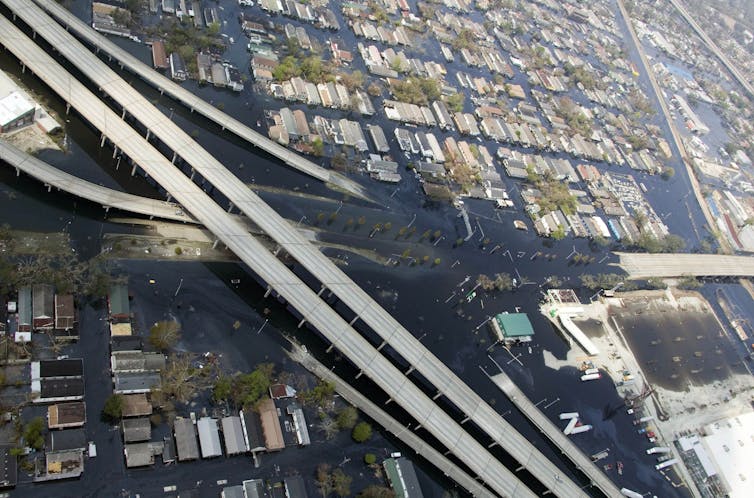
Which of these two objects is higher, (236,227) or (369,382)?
(236,227)

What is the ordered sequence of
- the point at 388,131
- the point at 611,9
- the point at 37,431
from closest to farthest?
1. the point at 37,431
2. the point at 388,131
3. the point at 611,9

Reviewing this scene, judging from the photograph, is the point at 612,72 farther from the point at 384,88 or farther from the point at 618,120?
the point at 384,88

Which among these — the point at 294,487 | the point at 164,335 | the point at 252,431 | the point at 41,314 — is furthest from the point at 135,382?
the point at 294,487

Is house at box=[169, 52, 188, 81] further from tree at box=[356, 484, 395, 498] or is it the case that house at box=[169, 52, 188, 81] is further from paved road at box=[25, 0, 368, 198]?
tree at box=[356, 484, 395, 498]

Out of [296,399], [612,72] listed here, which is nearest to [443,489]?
[296,399]

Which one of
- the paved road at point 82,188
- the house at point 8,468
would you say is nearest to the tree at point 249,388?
the house at point 8,468

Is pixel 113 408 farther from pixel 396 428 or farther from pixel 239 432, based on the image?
pixel 396 428
